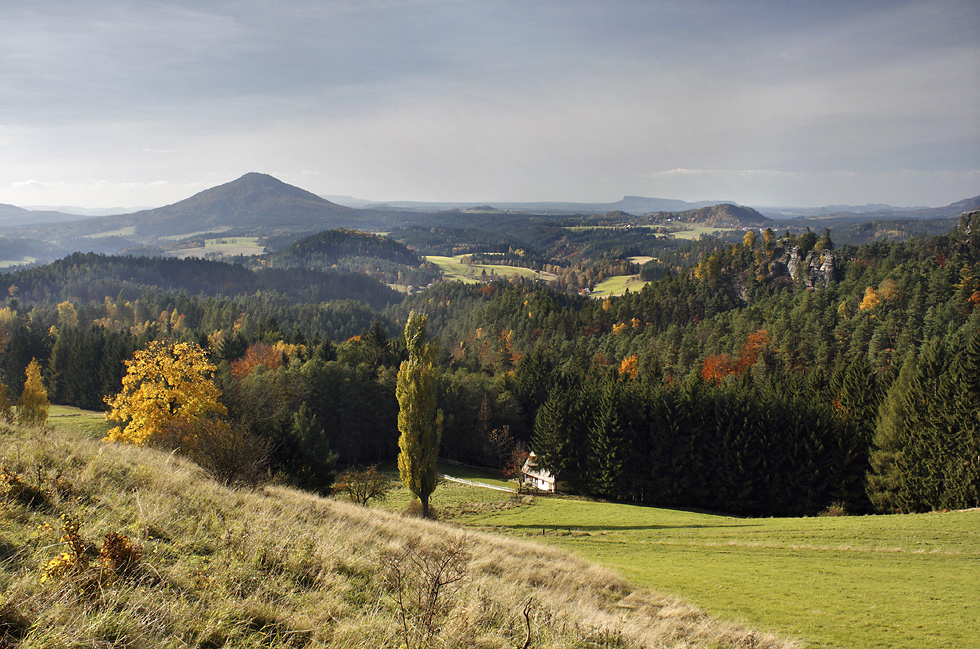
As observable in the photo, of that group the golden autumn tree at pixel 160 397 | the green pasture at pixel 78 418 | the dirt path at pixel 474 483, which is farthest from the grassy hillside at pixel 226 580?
the green pasture at pixel 78 418

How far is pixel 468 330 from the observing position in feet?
445

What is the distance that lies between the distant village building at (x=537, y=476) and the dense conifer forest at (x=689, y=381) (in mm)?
1297

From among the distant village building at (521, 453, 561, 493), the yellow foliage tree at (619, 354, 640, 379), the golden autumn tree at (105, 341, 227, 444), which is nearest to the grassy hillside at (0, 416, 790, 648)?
the golden autumn tree at (105, 341, 227, 444)

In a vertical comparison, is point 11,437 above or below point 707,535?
above

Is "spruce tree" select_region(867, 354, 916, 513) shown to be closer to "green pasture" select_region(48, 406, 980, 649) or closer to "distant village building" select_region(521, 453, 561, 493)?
"green pasture" select_region(48, 406, 980, 649)

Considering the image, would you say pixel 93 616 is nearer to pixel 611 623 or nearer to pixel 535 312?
pixel 611 623

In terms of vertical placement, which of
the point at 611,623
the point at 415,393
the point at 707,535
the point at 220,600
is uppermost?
the point at 220,600

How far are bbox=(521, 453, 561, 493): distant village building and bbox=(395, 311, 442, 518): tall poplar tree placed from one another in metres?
20.8

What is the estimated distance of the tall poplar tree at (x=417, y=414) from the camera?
32125mm

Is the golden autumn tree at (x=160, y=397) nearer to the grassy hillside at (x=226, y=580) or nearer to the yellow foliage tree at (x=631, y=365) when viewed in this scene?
the grassy hillside at (x=226, y=580)

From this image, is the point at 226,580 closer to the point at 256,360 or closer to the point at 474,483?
the point at 474,483

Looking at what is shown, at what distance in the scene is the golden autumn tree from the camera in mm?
25781

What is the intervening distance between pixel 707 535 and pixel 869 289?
8794 cm

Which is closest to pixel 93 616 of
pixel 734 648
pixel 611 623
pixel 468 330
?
pixel 611 623
